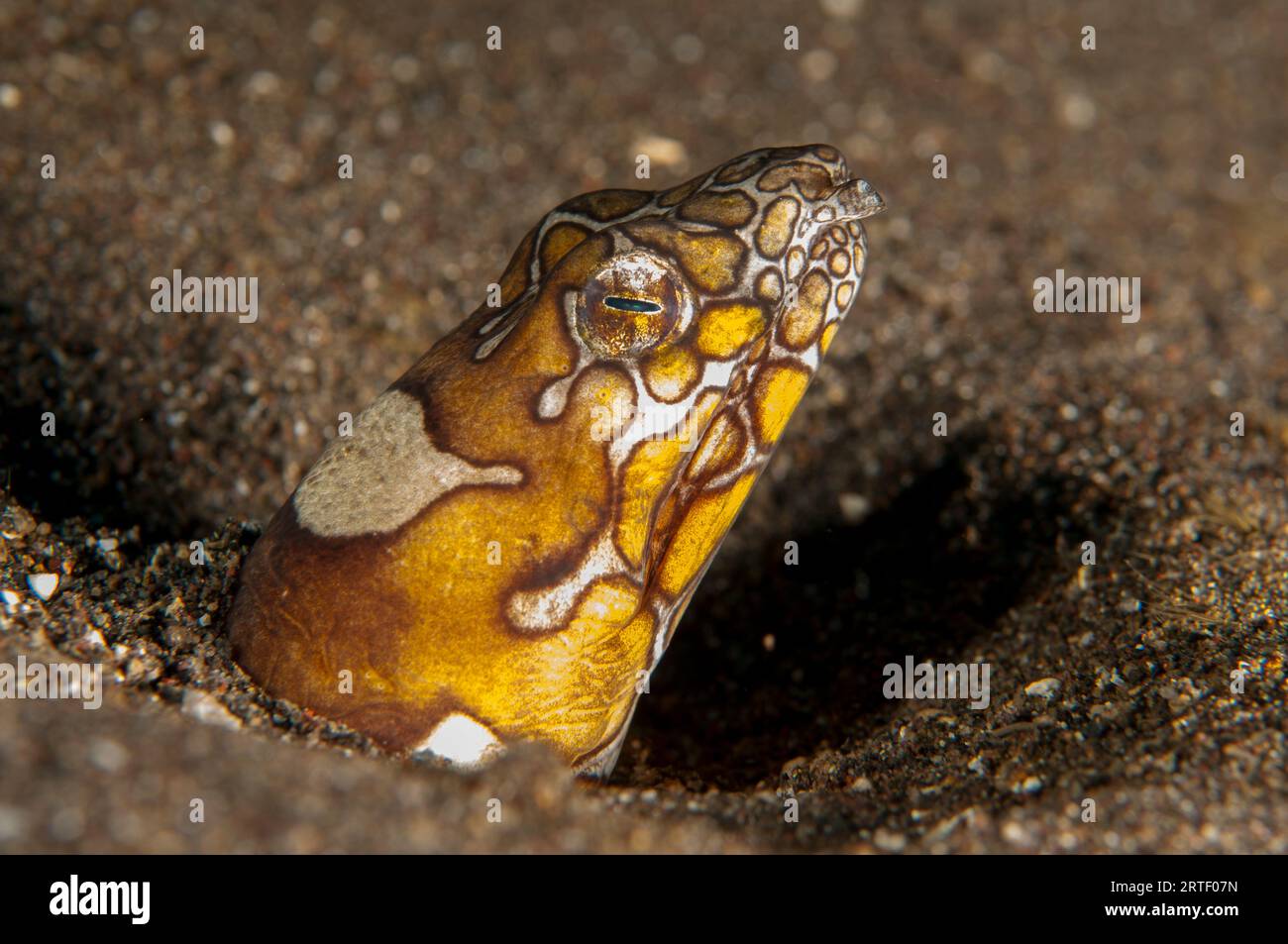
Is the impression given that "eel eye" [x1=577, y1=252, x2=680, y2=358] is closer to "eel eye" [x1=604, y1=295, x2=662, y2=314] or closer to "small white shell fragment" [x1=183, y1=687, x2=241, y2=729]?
"eel eye" [x1=604, y1=295, x2=662, y2=314]


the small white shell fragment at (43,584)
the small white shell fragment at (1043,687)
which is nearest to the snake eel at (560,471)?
the small white shell fragment at (43,584)

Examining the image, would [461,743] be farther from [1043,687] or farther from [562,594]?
[1043,687]

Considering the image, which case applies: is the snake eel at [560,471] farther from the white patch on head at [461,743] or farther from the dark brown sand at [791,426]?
the dark brown sand at [791,426]

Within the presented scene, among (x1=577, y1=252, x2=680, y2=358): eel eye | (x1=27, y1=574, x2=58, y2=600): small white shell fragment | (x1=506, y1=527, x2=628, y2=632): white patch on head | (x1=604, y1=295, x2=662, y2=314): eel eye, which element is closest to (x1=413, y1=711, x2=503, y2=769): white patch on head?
(x1=506, y1=527, x2=628, y2=632): white patch on head
